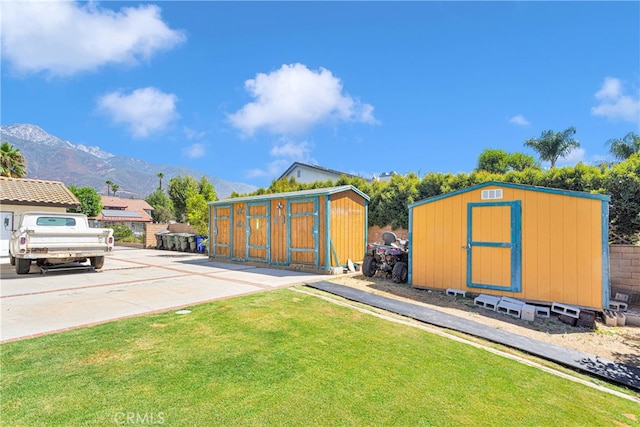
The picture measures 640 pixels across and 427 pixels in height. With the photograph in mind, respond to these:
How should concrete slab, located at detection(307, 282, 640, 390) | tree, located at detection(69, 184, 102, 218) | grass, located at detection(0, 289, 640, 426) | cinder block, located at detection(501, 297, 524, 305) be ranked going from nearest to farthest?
1. grass, located at detection(0, 289, 640, 426)
2. concrete slab, located at detection(307, 282, 640, 390)
3. cinder block, located at detection(501, 297, 524, 305)
4. tree, located at detection(69, 184, 102, 218)

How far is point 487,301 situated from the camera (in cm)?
646

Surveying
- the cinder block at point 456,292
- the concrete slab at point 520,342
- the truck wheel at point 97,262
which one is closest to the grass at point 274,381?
the concrete slab at point 520,342

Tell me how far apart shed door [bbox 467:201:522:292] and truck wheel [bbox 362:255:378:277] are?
8.96ft

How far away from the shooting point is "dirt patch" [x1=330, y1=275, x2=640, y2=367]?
15.2 feet

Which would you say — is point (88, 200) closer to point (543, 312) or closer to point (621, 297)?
point (543, 312)

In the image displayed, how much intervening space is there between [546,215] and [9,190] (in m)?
19.7

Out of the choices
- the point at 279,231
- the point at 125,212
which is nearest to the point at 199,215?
the point at 279,231

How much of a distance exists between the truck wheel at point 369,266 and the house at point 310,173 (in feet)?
63.6

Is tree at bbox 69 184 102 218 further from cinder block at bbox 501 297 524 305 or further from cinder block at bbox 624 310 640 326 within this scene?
cinder block at bbox 624 310 640 326

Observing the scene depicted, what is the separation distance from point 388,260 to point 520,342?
465 cm

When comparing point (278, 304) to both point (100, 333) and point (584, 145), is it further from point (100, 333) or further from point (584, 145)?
point (584, 145)

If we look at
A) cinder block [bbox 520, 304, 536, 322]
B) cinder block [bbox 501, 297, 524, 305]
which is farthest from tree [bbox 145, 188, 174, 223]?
cinder block [bbox 520, 304, 536, 322]

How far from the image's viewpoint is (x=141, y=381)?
8.70 feet

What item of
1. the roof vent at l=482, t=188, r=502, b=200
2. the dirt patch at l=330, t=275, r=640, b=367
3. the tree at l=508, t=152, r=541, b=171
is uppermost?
the tree at l=508, t=152, r=541, b=171
